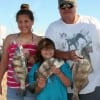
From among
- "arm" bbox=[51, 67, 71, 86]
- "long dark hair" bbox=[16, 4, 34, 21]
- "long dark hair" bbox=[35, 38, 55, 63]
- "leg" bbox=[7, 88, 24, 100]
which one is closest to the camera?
"arm" bbox=[51, 67, 71, 86]

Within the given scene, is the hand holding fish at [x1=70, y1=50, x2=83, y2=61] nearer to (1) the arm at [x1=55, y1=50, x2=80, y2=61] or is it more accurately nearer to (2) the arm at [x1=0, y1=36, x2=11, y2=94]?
(1) the arm at [x1=55, y1=50, x2=80, y2=61]

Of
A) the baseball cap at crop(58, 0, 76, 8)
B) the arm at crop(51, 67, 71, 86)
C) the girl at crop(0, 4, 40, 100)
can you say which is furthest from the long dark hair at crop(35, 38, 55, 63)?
the baseball cap at crop(58, 0, 76, 8)

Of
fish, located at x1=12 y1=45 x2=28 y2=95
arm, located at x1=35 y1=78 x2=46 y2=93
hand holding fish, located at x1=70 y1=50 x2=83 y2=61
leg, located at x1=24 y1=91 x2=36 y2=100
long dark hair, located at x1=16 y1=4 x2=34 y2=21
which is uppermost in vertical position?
long dark hair, located at x1=16 y1=4 x2=34 y2=21

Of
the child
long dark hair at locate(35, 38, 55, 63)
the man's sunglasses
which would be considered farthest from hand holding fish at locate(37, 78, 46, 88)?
the man's sunglasses

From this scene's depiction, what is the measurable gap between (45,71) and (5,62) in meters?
0.89

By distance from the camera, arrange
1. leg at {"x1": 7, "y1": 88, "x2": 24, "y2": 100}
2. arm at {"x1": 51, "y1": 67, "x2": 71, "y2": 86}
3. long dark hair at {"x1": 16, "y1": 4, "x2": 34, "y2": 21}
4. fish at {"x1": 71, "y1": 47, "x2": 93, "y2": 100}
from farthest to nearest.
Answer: long dark hair at {"x1": 16, "y1": 4, "x2": 34, "y2": 21} < leg at {"x1": 7, "y1": 88, "x2": 24, "y2": 100} < arm at {"x1": 51, "y1": 67, "x2": 71, "y2": 86} < fish at {"x1": 71, "y1": 47, "x2": 93, "y2": 100}

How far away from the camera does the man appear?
7043 millimetres

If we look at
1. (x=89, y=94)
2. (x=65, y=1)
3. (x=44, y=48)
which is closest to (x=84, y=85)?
(x=89, y=94)

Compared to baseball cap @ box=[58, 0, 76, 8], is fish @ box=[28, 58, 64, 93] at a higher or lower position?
lower

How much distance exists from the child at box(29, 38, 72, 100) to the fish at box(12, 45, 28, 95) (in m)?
0.11

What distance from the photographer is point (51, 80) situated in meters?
7.09

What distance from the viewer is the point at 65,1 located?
23.8 feet

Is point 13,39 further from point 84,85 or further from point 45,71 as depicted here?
point 84,85

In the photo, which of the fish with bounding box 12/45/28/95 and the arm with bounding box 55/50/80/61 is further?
the fish with bounding box 12/45/28/95
